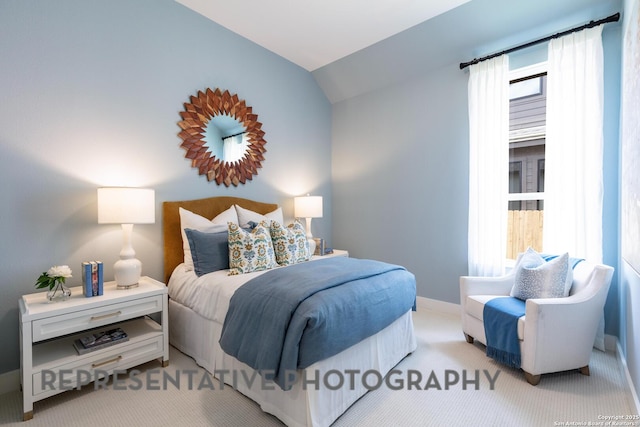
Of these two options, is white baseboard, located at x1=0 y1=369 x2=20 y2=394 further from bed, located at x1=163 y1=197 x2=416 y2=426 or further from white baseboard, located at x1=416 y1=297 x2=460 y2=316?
white baseboard, located at x1=416 y1=297 x2=460 y2=316

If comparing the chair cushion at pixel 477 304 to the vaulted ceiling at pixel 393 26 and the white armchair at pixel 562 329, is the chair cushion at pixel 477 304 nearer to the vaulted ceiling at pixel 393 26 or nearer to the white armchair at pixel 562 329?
the white armchair at pixel 562 329

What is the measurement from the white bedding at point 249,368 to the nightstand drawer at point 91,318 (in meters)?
0.29

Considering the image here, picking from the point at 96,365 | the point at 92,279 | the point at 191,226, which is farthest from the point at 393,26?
the point at 96,365

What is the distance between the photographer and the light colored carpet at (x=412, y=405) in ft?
5.57

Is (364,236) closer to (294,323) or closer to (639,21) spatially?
(294,323)

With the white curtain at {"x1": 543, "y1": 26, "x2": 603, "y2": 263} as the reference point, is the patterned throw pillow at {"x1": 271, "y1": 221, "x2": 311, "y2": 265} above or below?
below

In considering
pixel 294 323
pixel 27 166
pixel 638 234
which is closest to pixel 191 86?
pixel 27 166

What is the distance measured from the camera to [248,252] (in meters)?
2.46

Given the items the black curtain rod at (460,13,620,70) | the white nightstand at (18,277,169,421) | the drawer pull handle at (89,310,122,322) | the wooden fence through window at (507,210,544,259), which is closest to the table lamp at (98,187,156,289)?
the white nightstand at (18,277,169,421)

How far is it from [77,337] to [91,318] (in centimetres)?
48

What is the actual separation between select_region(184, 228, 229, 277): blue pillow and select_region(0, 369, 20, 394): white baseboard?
1267 millimetres

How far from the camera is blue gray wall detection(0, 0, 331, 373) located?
204 cm

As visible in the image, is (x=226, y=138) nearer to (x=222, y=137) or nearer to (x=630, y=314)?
(x=222, y=137)

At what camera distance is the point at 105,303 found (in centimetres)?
196
